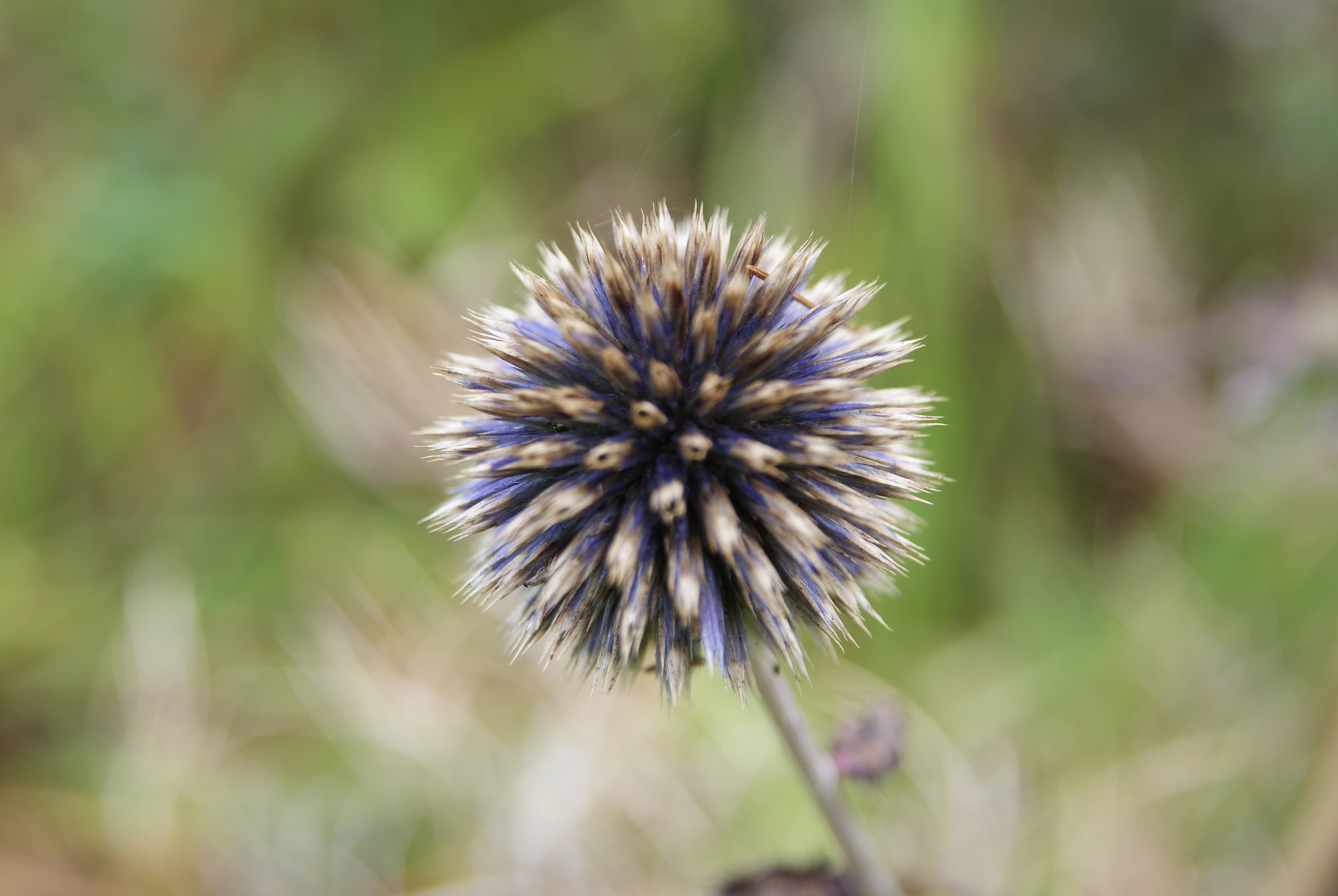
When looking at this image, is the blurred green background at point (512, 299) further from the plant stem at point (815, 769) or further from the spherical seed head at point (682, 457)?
the spherical seed head at point (682, 457)

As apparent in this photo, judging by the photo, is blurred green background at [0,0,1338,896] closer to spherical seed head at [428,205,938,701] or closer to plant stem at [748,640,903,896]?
plant stem at [748,640,903,896]

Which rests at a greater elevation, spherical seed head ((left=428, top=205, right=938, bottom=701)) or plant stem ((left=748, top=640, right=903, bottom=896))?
spherical seed head ((left=428, top=205, right=938, bottom=701))

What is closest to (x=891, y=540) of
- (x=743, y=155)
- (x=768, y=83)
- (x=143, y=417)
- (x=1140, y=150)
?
(x=743, y=155)

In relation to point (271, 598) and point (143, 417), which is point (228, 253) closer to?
point (143, 417)

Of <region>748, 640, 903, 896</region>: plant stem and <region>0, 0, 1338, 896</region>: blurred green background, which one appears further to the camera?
<region>0, 0, 1338, 896</region>: blurred green background

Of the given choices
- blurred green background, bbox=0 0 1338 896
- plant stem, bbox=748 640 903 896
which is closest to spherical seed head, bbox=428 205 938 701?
plant stem, bbox=748 640 903 896
